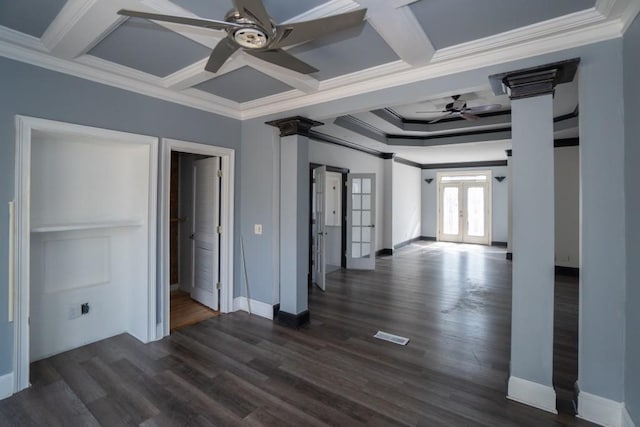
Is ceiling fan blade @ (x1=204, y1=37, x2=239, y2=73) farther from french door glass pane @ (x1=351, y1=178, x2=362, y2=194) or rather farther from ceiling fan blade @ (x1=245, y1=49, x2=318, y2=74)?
french door glass pane @ (x1=351, y1=178, x2=362, y2=194)

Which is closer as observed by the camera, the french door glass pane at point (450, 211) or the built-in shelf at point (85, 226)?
the built-in shelf at point (85, 226)

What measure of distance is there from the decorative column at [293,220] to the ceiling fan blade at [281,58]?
133 centimetres

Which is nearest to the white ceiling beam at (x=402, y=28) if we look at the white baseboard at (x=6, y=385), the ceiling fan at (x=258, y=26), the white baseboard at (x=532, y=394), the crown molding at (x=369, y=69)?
the crown molding at (x=369, y=69)

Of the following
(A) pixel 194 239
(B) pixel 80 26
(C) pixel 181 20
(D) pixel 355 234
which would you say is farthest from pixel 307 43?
(D) pixel 355 234

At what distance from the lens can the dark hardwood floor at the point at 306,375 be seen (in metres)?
2.14

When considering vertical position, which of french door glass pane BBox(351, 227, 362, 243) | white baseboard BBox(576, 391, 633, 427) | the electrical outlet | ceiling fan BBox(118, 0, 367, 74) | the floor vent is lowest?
the floor vent

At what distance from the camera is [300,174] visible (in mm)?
3629

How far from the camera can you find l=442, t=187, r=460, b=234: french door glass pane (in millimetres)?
10523

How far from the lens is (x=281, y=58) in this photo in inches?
82.3

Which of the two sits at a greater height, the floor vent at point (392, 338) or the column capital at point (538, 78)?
→ the column capital at point (538, 78)

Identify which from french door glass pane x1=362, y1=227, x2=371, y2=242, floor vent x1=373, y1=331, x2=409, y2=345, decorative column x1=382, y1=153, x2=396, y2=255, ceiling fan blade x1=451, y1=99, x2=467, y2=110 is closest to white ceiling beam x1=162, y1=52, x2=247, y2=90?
floor vent x1=373, y1=331, x2=409, y2=345

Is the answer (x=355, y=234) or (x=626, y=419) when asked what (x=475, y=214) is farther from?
(x=626, y=419)

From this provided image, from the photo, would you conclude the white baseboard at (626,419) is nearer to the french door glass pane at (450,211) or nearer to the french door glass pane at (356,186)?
the french door glass pane at (356,186)

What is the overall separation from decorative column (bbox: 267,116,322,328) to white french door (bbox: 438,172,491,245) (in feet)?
27.1
